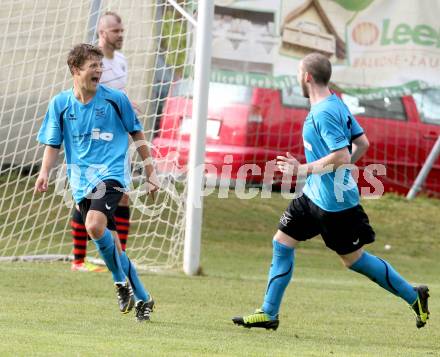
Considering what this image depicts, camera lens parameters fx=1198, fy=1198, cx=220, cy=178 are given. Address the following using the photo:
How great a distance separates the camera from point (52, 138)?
788cm

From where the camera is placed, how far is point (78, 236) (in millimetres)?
10594

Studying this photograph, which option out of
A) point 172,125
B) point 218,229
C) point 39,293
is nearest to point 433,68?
point 218,229

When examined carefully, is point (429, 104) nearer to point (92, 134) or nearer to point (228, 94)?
point (228, 94)

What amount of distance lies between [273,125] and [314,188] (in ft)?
28.6

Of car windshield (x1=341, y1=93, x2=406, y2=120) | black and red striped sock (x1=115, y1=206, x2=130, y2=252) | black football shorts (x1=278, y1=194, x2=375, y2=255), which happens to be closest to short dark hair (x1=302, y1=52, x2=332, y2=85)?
black football shorts (x1=278, y1=194, x2=375, y2=255)

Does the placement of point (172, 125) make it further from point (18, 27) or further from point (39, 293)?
point (39, 293)

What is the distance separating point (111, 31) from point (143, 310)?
360 centimetres

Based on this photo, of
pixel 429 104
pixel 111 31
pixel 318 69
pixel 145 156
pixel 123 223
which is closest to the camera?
pixel 318 69

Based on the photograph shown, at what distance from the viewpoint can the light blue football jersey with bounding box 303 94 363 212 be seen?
7.05 m

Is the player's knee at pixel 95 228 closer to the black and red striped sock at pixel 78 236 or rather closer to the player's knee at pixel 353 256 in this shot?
the player's knee at pixel 353 256

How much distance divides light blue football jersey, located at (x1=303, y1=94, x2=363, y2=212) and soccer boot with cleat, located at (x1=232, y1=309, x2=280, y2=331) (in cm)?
79

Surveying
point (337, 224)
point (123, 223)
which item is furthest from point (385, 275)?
point (123, 223)

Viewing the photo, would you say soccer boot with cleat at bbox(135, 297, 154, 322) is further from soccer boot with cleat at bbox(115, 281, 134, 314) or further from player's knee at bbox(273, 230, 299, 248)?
player's knee at bbox(273, 230, 299, 248)

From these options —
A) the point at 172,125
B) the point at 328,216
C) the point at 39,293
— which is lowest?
the point at 39,293
